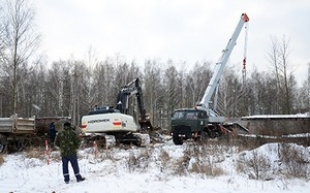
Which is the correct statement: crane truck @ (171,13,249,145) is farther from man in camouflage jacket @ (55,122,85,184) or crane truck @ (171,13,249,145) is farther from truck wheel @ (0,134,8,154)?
man in camouflage jacket @ (55,122,85,184)

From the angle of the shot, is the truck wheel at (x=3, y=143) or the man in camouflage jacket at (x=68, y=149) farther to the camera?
the truck wheel at (x=3, y=143)

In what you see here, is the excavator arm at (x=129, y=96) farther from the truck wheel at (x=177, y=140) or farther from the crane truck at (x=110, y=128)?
the truck wheel at (x=177, y=140)

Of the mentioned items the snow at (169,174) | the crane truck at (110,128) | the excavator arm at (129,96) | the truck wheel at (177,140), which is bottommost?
the snow at (169,174)

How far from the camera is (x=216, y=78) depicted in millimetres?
25734

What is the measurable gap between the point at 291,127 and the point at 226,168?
747 cm

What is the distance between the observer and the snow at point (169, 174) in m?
9.99

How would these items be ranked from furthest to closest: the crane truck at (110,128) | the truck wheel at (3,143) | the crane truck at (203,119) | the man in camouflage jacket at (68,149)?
the crane truck at (203,119) < the crane truck at (110,128) < the truck wheel at (3,143) < the man in camouflage jacket at (68,149)

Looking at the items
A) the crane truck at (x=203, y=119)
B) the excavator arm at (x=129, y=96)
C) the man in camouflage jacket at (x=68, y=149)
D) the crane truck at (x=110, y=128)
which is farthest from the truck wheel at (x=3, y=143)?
the man in camouflage jacket at (x=68, y=149)

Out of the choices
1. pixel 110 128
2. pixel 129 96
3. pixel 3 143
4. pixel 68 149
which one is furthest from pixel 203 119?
pixel 68 149

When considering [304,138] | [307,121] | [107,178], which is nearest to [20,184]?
[107,178]

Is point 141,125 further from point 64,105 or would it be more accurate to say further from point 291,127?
point 64,105

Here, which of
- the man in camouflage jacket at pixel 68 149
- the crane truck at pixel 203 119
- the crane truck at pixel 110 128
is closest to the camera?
the man in camouflage jacket at pixel 68 149

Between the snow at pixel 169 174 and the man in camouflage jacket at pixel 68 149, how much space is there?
0.32 m

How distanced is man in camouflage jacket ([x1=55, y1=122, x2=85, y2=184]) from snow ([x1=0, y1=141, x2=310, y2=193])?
12.4 inches
